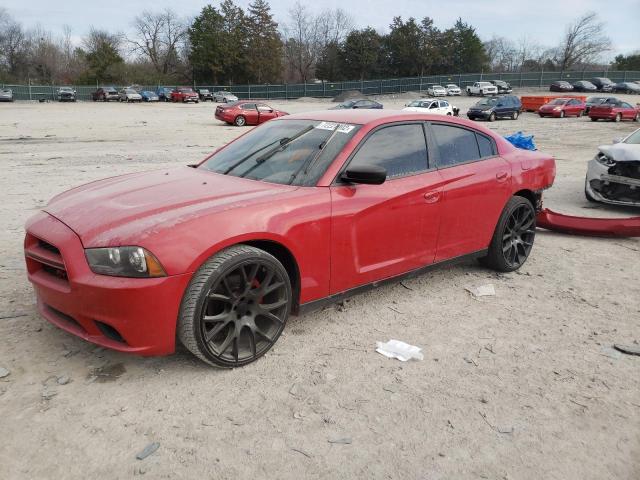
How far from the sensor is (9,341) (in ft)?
11.4

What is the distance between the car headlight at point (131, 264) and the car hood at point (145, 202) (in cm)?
6

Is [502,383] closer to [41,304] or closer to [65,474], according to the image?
[65,474]

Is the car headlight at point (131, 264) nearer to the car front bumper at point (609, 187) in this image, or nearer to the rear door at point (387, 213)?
the rear door at point (387, 213)

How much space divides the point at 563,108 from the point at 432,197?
→ 34983 millimetres

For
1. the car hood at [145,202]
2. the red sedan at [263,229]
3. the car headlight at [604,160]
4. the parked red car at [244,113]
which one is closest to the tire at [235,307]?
the red sedan at [263,229]

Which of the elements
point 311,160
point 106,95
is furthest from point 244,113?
point 106,95

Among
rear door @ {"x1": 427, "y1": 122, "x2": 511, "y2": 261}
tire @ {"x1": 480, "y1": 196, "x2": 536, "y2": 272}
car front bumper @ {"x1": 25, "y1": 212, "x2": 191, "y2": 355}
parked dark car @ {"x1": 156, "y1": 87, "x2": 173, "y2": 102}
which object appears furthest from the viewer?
parked dark car @ {"x1": 156, "y1": 87, "x2": 173, "y2": 102}

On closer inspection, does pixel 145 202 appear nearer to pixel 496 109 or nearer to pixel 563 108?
pixel 496 109

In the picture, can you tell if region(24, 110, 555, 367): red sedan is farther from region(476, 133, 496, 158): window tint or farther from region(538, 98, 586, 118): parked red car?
region(538, 98, 586, 118): parked red car

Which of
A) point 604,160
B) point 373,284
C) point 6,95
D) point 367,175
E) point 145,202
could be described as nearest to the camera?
point 145,202

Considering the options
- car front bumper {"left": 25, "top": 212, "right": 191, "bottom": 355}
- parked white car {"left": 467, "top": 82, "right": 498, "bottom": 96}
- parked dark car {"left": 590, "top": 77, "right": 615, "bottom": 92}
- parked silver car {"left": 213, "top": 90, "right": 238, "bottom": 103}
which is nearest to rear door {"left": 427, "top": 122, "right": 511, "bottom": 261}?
car front bumper {"left": 25, "top": 212, "right": 191, "bottom": 355}

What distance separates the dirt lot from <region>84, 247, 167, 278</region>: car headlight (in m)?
0.69

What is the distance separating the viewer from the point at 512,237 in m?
5.06

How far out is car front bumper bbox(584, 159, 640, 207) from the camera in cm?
764
